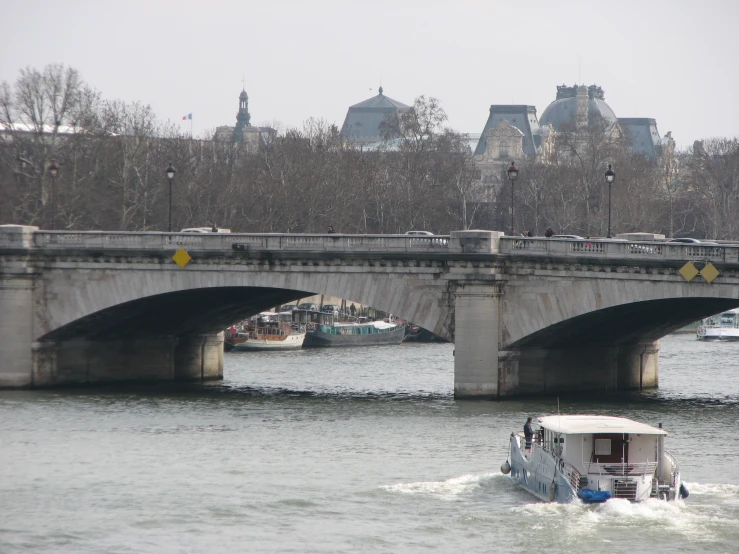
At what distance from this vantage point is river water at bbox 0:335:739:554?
131ft

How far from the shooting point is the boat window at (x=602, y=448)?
43.6m

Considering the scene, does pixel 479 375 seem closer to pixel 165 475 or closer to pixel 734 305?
pixel 734 305

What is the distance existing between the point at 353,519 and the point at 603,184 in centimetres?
10053

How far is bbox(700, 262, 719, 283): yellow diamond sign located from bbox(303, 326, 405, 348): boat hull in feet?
173

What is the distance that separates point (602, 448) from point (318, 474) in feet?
28.2

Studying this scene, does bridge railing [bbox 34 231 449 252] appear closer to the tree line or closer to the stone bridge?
the stone bridge

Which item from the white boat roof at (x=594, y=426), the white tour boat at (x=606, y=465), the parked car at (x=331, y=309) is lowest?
the white tour boat at (x=606, y=465)

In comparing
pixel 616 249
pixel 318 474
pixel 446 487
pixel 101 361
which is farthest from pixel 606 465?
pixel 101 361

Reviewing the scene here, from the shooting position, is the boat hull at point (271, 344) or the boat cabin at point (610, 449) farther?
the boat hull at point (271, 344)

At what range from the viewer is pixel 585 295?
6053 centimetres

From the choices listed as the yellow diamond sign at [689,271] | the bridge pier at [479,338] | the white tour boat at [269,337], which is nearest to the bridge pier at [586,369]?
the bridge pier at [479,338]

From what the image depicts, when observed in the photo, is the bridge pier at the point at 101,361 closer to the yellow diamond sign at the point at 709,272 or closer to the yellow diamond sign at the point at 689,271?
the yellow diamond sign at the point at 689,271

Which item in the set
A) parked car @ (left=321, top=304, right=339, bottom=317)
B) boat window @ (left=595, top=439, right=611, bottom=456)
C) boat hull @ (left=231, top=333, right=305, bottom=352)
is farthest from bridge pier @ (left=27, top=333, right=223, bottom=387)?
parked car @ (left=321, top=304, right=339, bottom=317)

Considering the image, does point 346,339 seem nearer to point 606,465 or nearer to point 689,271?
point 689,271
